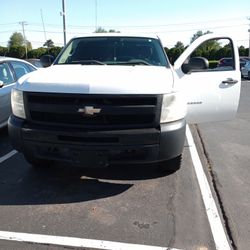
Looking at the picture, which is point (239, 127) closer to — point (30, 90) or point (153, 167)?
point (153, 167)

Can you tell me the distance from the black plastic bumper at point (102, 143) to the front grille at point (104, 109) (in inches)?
4.2

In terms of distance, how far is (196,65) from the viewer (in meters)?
5.90

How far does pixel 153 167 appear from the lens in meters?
5.80

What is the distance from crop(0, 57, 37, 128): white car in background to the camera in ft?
23.9

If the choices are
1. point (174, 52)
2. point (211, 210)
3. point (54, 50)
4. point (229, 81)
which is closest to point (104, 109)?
point (211, 210)

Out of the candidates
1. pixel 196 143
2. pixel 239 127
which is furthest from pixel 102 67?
pixel 239 127

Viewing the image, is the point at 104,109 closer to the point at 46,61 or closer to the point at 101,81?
the point at 101,81

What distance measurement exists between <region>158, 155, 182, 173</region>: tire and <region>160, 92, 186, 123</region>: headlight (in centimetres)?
74

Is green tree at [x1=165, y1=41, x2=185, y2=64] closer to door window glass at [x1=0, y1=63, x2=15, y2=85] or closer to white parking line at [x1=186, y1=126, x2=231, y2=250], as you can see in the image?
white parking line at [x1=186, y1=126, x2=231, y2=250]

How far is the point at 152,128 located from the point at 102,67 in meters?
1.38

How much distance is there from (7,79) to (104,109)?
3.92 metres

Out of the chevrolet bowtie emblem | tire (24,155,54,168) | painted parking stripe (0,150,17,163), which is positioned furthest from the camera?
painted parking stripe (0,150,17,163)

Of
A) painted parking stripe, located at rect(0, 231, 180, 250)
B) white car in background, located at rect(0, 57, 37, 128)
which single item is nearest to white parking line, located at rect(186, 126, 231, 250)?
painted parking stripe, located at rect(0, 231, 180, 250)

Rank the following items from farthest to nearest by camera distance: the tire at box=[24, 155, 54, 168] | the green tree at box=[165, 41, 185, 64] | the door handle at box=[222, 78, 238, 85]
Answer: the green tree at box=[165, 41, 185, 64] → the door handle at box=[222, 78, 238, 85] → the tire at box=[24, 155, 54, 168]
